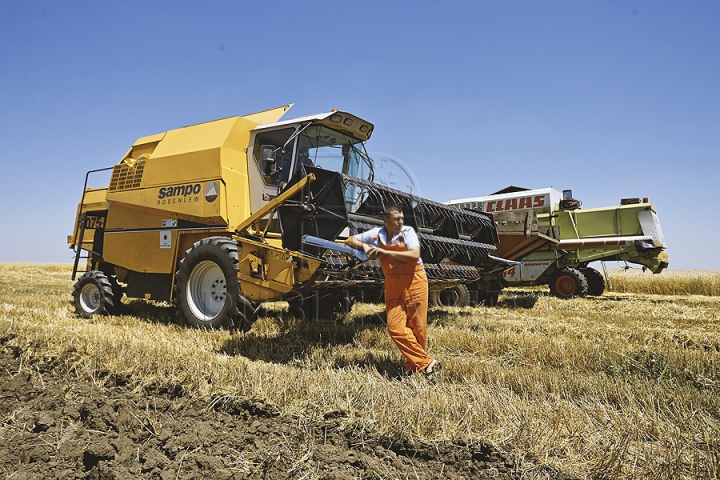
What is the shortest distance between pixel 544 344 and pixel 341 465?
298 centimetres

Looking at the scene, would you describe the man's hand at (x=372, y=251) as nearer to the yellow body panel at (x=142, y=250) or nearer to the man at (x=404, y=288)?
the man at (x=404, y=288)

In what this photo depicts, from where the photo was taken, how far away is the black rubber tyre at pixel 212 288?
216 inches

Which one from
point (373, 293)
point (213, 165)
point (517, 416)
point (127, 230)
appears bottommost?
point (517, 416)

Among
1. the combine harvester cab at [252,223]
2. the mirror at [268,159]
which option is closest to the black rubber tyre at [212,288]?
the combine harvester cab at [252,223]

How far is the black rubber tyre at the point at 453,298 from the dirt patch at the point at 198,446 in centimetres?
615

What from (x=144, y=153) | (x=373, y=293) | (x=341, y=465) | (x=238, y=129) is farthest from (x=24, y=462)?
(x=144, y=153)

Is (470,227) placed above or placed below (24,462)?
above

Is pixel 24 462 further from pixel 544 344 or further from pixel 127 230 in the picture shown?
pixel 127 230

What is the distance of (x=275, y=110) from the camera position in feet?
22.9

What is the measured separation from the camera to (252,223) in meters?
5.38

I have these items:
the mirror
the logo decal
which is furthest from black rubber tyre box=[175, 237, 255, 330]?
the mirror

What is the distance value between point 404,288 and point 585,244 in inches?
358

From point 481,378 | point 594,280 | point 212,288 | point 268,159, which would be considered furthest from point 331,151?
point 594,280

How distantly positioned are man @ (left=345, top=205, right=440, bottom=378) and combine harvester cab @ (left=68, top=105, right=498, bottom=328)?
1.37ft
